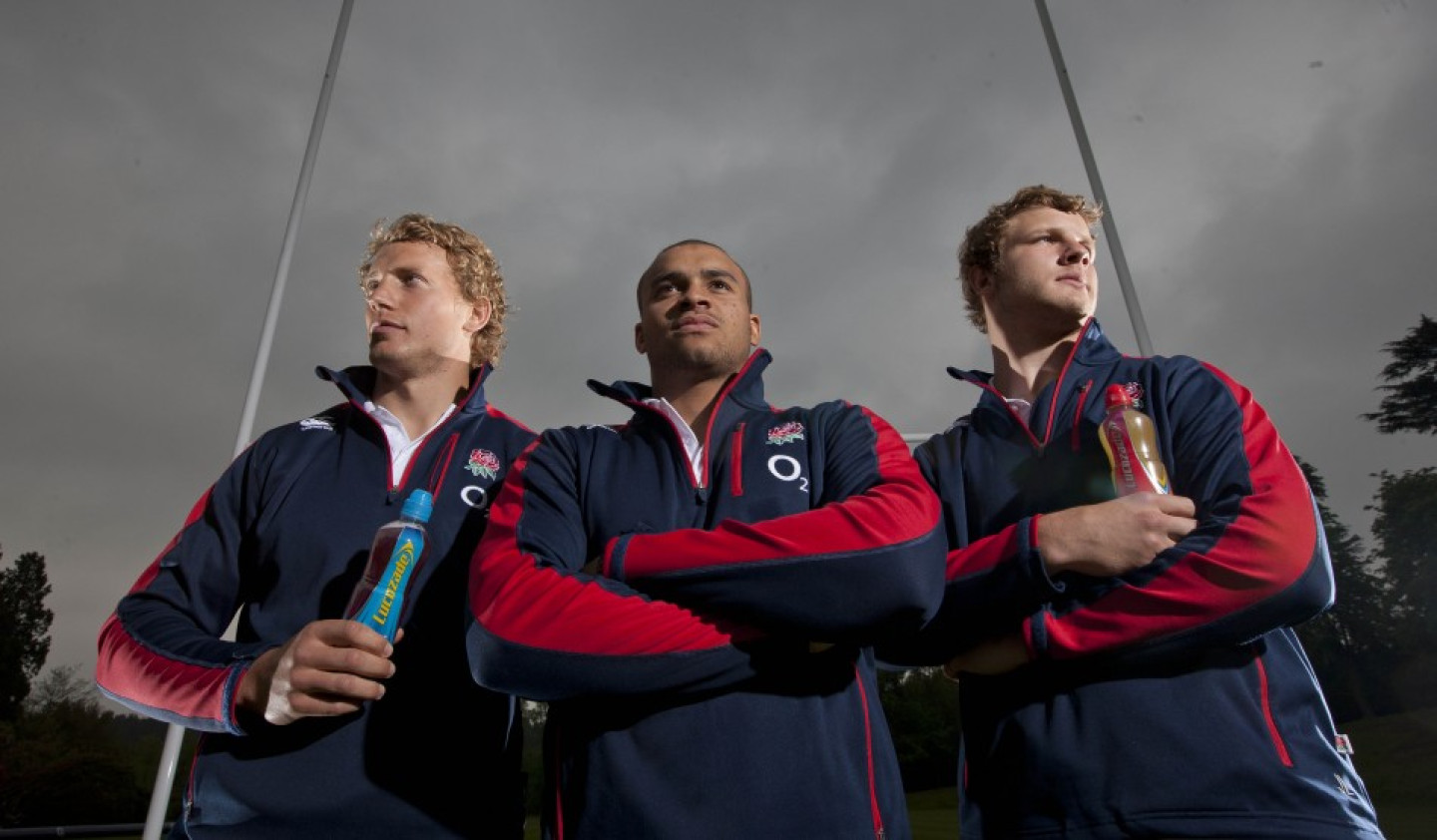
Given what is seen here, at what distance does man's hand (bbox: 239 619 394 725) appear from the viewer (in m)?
1.34

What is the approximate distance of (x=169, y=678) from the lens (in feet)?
5.19

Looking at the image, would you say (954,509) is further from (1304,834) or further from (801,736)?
(1304,834)

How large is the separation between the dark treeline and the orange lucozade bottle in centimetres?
2738

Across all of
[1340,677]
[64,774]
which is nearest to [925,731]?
[1340,677]

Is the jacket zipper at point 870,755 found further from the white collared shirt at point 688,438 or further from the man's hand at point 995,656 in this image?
the white collared shirt at point 688,438

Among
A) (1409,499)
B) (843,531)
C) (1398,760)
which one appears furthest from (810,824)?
(1409,499)

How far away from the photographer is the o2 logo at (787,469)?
5.50 ft

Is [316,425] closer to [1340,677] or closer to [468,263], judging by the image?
[468,263]

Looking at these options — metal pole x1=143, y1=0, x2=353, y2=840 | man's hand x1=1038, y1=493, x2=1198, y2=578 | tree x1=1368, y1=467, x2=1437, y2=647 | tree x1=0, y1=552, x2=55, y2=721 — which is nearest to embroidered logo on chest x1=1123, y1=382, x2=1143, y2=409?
man's hand x1=1038, y1=493, x2=1198, y2=578

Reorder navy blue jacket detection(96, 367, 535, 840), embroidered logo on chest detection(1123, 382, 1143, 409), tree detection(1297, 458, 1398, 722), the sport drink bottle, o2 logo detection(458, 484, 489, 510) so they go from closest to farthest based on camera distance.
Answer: the sport drink bottle < navy blue jacket detection(96, 367, 535, 840) < embroidered logo on chest detection(1123, 382, 1143, 409) < o2 logo detection(458, 484, 489, 510) < tree detection(1297, 458, 1398, 722)

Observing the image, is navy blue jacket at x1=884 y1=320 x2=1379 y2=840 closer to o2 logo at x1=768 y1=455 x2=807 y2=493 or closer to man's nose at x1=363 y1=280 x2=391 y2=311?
o2 logo at x1=768 y1=455 x2=807 y2=493

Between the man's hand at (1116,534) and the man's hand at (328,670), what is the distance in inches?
43.5

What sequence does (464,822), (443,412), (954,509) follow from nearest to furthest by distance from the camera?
(464,822) → (954,509) → (443,412)

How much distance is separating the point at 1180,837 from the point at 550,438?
1.31 meters
